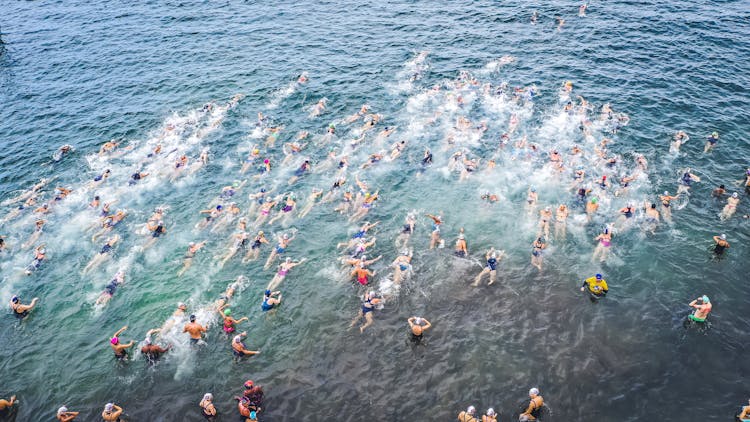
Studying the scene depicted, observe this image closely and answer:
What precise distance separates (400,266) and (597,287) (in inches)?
428

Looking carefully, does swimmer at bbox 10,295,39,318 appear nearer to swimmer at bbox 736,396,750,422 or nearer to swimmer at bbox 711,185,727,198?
swimmer at bbox 736,396,750,422

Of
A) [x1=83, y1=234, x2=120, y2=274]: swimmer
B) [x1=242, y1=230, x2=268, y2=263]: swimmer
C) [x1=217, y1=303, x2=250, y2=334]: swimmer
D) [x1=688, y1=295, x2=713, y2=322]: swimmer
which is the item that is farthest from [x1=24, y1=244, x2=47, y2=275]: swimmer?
[x1=688, y1=295, x2=713, y2=322]: swimmer

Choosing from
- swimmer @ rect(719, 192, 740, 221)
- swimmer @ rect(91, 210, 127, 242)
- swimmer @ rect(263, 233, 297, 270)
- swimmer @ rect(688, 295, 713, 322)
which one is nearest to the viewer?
swimmer @ rect(688, 295, 713, 322)

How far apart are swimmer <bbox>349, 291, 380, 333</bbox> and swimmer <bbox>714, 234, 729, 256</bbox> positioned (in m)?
20.2

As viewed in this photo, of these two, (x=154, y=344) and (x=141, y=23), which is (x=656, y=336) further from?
(x=141, y=23)

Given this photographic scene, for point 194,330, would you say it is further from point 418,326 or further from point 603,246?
point 603,246

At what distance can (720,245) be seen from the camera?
83.8ft

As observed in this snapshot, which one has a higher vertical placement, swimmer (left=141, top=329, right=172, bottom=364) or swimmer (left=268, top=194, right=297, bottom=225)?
swimmer (left=268, top=194, right=297, bottom=225)

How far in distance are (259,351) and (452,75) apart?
3456 cm

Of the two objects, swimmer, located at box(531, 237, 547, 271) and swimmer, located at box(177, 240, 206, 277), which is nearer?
swimmer, located at box(531, 237, 547, 271)

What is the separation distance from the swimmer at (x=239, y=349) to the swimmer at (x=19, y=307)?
1363 cm

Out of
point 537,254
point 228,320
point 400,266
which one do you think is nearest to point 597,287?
point 537,254

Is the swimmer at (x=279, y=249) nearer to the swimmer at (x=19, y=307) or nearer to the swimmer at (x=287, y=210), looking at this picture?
the swimmer at (x=287, y=210)

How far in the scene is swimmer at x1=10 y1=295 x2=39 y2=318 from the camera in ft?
83.7
